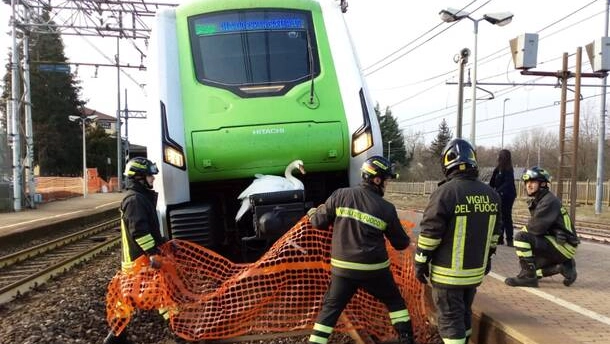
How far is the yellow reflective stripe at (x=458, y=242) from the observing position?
12.6ft

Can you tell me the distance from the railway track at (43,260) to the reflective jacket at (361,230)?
545 cm

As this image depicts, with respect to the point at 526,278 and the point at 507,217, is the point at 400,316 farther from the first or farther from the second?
the point at 507,217

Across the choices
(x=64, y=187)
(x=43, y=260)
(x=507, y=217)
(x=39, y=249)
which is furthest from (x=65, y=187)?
(x=507, y=217)

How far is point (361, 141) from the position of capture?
5215 millimetres

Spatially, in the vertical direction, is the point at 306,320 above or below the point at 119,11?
below

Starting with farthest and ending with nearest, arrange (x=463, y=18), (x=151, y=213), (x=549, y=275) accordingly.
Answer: (x=463, y=18)
(x=549, y=275)
(x=151, y=213)

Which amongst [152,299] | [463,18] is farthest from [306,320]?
[463,18]

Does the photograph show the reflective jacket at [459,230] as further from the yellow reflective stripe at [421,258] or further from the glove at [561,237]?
the glove at [561,237]

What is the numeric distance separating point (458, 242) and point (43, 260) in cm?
959

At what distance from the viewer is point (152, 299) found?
4504 millimetres

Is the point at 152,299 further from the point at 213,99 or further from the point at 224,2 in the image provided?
the point at 224,2

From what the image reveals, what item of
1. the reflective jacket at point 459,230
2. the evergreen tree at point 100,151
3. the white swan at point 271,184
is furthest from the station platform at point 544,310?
the evergreen tree at point 100,151

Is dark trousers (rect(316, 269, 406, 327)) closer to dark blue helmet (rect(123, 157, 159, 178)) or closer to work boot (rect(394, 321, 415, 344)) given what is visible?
work boot (rect(394, 321, 415, 344))

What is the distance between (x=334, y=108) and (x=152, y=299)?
259 cm
